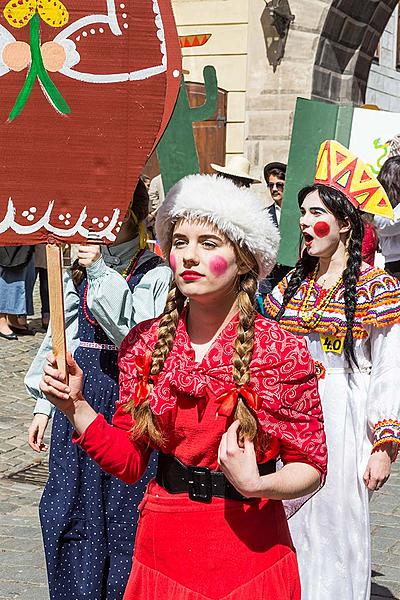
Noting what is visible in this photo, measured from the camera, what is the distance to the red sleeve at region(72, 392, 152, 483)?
2.78m

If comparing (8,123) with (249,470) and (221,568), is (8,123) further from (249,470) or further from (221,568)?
(221,568)

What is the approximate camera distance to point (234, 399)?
2.67 m

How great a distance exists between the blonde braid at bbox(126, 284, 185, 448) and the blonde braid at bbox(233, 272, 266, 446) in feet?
0.62

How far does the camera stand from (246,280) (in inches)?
113

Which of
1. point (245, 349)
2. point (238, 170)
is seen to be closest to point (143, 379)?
point (245, 349)

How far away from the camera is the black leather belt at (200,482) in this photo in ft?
8.99

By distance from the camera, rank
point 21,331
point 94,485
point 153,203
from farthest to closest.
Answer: point 21,331
point 153,203
point 94,485

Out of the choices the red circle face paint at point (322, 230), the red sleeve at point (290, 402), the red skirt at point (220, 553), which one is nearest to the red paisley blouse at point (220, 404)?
the red sleeve at point (290, 402)

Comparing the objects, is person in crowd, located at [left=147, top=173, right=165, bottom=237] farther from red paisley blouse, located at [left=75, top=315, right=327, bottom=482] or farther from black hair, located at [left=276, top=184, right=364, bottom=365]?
red paisley blouse, located at [left=75, top=315, right=327, bottom=482]

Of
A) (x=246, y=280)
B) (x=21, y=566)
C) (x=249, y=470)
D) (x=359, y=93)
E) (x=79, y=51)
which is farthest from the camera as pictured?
(x=359, y=93)

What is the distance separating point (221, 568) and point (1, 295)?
8.45 meters

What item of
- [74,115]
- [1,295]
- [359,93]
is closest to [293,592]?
[74,115]

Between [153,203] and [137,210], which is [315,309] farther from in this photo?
[153,203]

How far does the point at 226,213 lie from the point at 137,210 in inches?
55.2
